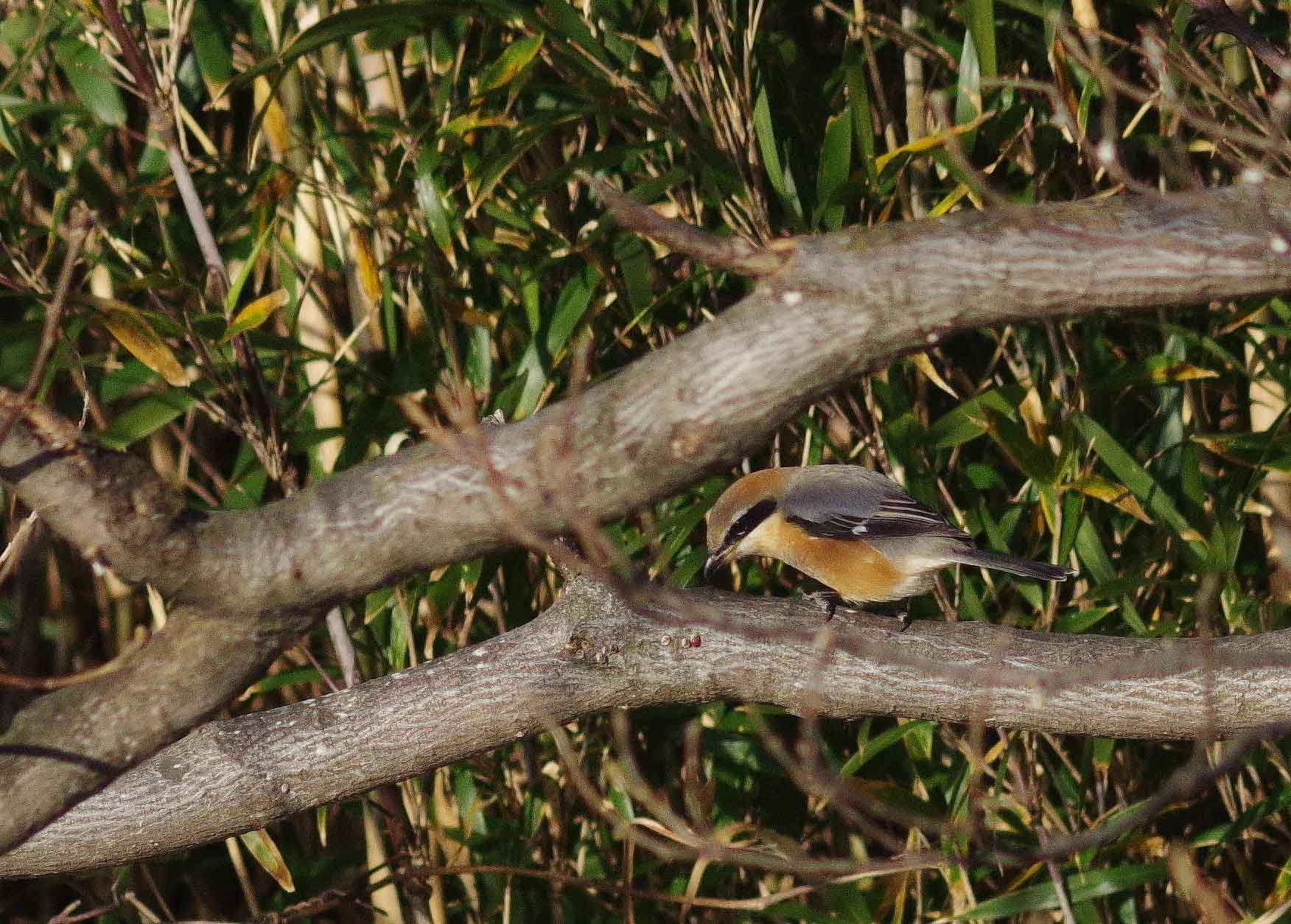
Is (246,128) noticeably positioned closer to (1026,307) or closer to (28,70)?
(28,70)


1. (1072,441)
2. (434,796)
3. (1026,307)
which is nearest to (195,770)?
(434,796)

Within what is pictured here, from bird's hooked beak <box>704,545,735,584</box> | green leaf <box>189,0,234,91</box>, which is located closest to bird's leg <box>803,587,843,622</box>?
bird's hooked beak <box>704,545,735,584</box>

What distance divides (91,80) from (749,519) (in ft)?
4.99

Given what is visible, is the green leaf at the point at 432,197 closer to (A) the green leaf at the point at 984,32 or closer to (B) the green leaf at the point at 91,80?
(B) the green leaf at the point at 91,80

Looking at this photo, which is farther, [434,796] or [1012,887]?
[434,796]

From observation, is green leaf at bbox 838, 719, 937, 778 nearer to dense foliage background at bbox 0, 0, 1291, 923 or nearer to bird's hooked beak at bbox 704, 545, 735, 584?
dense foliage background at bbox 0, 0, 1291, 923

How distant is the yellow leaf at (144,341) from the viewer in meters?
2.13

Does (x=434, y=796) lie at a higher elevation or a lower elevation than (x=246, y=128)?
lower

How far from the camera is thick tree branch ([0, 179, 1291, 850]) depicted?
121cm

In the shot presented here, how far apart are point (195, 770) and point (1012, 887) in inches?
58.3

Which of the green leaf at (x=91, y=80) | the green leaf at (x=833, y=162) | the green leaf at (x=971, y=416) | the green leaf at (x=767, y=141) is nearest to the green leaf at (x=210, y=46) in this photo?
the green leaf at (x=91, y=80)

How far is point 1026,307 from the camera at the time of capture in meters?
1.23

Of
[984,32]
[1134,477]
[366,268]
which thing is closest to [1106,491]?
Answer: [1134,477]

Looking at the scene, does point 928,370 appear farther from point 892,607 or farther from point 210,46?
point 210,46
